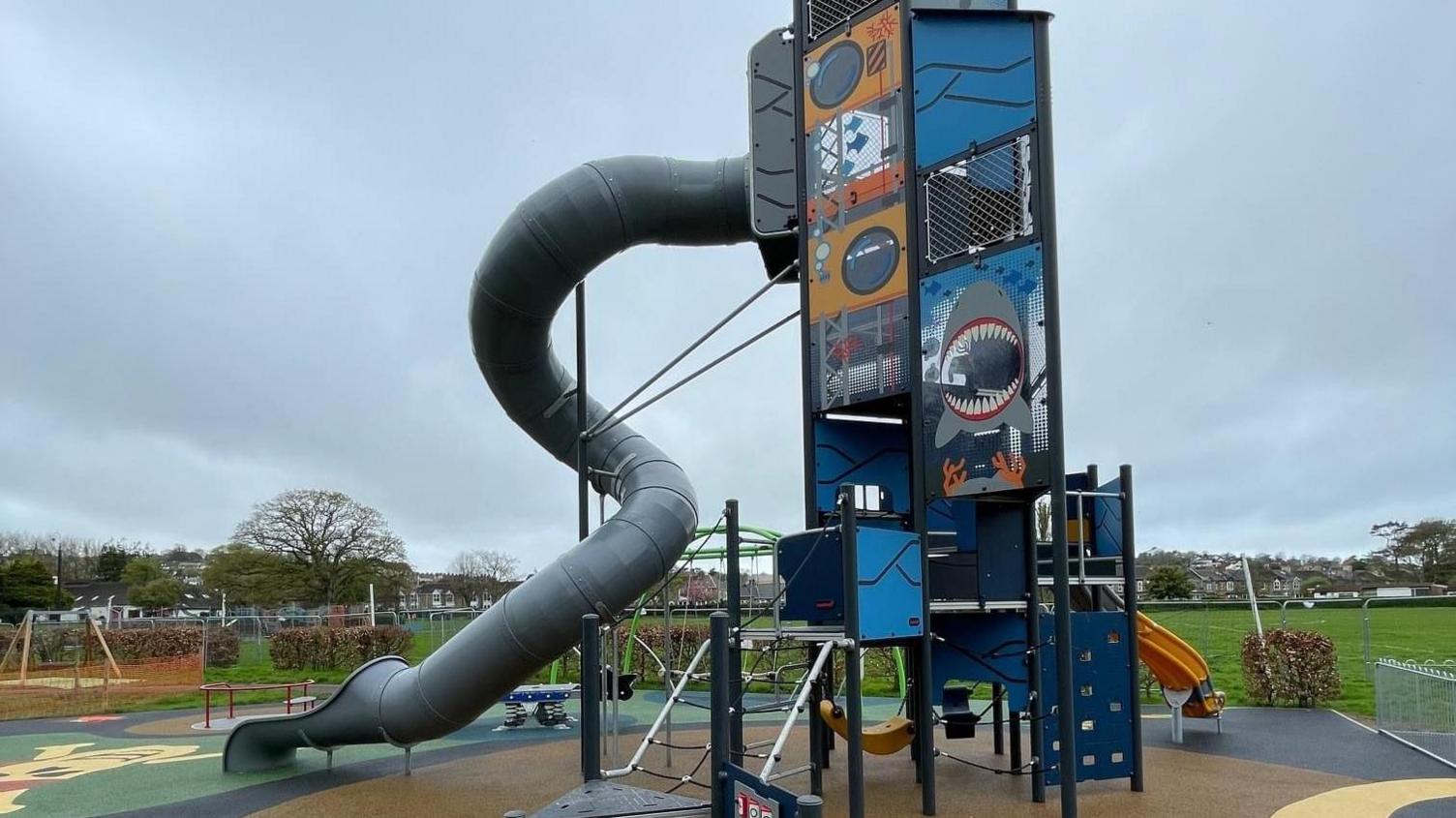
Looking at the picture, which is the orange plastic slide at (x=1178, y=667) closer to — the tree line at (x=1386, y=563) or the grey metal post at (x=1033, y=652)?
the grey metal post at (x=1033, y=652)

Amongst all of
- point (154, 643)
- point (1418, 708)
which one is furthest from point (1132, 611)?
point (154, 643)

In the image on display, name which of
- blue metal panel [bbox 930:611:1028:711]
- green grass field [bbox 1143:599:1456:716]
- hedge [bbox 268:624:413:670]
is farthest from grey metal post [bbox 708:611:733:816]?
hedge [bbox 268:624:413:670]

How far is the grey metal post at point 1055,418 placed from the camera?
7.41 m

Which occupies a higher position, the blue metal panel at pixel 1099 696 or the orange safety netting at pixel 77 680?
the blue metal panel at pixel 1099 696

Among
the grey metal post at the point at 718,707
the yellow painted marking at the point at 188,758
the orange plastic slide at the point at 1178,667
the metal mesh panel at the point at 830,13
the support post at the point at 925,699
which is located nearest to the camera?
the grey metal post at the point at 718,707

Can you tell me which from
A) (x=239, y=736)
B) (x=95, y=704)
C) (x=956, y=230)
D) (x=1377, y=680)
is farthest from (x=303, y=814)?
(x=95, y=704)

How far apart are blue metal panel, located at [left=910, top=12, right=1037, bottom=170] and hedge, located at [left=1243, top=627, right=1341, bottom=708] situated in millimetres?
11145

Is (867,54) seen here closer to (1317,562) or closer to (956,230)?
(956,230)

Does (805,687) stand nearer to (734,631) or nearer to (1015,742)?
(734,631)

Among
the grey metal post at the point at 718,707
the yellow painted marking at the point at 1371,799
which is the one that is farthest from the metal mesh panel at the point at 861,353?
the yellow painted marking at the point at 1371,799

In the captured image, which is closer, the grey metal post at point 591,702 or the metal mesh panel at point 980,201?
the grey metal post at point 591,702

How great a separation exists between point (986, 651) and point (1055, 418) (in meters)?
2.56

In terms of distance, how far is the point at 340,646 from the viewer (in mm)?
24375

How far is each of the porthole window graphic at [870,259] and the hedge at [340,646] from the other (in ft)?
62.4
